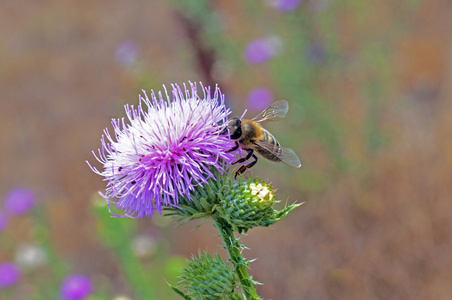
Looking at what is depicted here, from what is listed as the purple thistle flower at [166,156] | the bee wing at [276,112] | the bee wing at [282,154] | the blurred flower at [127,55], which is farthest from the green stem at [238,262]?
the blurred flower at [127,55]

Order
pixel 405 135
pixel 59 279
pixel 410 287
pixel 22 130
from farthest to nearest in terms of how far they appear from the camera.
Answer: pixel 22 130, pixel 405 135, pixel 59 279, pixel 410 287

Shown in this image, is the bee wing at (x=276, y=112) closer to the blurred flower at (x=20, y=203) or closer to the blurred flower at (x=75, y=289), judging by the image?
the blurred flower at (x=75, y=289)

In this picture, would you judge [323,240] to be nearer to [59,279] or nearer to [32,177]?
[59,279]

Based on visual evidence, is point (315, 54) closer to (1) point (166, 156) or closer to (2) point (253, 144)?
(2) point (253, 144)

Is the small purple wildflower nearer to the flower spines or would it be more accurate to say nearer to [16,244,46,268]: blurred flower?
[16,244,46,268]: blurred flower

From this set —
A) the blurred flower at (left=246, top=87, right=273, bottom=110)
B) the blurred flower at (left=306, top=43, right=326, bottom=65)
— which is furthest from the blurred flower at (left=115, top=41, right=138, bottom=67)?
the blurred flower at (left=306, top=43, right=326, bottom=65)

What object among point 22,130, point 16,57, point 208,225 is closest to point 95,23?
point 16,57

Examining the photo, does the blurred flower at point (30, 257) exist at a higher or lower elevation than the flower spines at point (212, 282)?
higher
